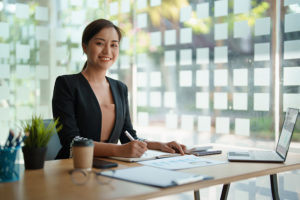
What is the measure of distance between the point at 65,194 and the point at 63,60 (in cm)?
387

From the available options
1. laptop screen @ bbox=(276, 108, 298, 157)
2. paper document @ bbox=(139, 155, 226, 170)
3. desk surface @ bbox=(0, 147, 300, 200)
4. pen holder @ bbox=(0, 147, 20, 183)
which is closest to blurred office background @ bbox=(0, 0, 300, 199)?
laptop screen @ bbox=(276, 108, 298, 157)

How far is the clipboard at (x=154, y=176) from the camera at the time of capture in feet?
4.42

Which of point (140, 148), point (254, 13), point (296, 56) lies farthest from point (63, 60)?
point (140, 148)

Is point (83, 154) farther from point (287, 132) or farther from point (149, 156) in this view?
point (287, 132)

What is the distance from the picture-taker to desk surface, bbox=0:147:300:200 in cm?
123

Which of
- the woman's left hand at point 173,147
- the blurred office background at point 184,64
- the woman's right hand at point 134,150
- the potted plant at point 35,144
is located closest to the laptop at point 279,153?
the woman's left hand at point 173,147

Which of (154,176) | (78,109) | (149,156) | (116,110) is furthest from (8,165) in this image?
(116,110)

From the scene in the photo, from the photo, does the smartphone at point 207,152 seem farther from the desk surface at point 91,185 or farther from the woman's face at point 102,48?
the woman's face at point 102,48

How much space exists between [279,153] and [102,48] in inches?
46.0

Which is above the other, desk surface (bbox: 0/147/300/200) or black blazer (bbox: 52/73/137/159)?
black blazer (bbox: 52/73/137/159)

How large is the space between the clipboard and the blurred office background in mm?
1956

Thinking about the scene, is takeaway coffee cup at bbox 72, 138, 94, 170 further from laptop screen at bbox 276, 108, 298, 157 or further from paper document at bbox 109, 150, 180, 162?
laptop screen at bbox 276, 108, 298, 157

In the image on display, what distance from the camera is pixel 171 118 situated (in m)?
4.39

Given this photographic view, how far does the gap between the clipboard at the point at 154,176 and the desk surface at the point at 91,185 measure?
0.07ft
